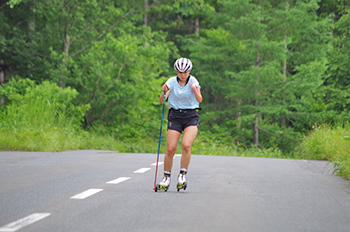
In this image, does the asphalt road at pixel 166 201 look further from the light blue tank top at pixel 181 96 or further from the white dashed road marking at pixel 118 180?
the light blue tank top at pixel 181 96

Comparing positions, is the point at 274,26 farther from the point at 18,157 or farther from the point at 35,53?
the point at 18,157

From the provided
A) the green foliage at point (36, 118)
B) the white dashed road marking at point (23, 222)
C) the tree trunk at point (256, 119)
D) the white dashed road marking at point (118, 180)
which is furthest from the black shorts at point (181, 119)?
Answer: the tree trunk at point (256, 119)

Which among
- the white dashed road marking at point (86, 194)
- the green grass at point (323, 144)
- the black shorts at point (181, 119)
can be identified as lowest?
the white dashed road marking at point (86, 194)

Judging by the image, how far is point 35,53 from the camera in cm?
2508

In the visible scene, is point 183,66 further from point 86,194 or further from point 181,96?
point 86,194

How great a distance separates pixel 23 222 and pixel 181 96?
3.21 meters

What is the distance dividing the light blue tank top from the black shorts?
77mm

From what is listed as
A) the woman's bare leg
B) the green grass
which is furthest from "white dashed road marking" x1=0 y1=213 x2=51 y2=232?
the green grass

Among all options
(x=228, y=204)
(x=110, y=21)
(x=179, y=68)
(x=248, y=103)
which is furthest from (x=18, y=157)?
(x=248, y=103)

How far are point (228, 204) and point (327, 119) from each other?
23.4 m

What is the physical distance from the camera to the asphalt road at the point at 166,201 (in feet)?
17.7

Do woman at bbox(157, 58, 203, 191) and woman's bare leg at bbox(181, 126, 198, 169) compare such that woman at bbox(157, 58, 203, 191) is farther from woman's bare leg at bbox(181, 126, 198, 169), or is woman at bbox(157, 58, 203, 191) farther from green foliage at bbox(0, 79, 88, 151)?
green foliage at bbox(0, 79, 88, 151)

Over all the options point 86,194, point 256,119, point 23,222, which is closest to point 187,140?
point 86,194

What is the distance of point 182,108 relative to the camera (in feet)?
25.6
